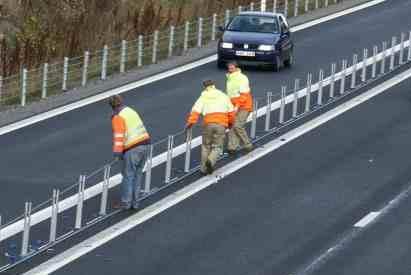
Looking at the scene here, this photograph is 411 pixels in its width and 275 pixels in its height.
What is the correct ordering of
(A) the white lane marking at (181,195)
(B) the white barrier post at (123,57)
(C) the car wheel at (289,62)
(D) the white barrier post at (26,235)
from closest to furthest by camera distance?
(D) the white barrier post at (26,235) → (A) the white lane marking at (181,195) → (B) the white barrier post at (123,57) → (C) the car wheel at (289,62)

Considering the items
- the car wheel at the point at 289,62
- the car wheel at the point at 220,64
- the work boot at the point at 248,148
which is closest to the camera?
the work boot at the point at 248,148

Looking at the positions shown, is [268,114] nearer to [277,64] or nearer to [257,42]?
[277,64]

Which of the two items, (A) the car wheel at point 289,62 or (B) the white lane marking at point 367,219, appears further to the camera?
(A) the car wheel at point 289,62

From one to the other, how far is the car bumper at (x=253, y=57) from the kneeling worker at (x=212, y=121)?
15.5 metres

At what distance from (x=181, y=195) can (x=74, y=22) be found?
81.7 ft

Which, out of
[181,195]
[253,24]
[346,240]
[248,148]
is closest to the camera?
[346,240]

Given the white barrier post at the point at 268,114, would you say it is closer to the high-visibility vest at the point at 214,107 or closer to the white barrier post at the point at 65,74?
the high-visibility vest at the point at 214,107

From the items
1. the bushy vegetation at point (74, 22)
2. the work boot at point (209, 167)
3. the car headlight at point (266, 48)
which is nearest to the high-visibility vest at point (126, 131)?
the work boot at point (209, 167)

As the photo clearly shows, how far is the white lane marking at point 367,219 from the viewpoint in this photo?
22578 mm

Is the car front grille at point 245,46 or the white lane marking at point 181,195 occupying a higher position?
the white lane marking at point 181,195

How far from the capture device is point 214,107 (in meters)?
26.4

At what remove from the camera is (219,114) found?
2645 centimetres

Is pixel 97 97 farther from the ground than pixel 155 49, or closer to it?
farther from the ground

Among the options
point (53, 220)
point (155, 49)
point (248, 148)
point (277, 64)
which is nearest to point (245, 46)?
point (277, 64)
